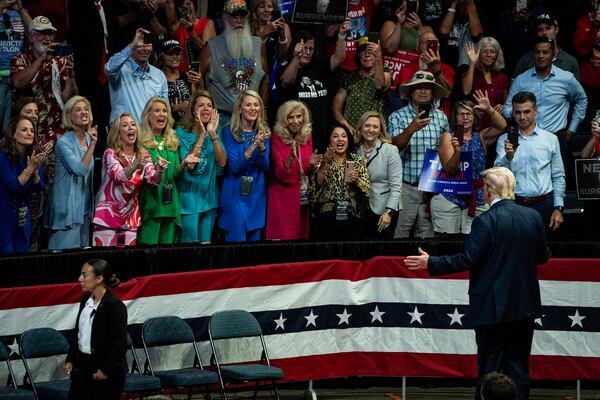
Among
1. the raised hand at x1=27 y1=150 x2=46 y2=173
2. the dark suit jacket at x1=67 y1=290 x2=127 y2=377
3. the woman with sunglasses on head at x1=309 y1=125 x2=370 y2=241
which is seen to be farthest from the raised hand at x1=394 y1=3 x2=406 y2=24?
the dark suit jacket at x1=67 y1=290 x2=127 y2=377

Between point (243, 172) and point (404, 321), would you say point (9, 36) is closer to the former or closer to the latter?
point (243, 172)

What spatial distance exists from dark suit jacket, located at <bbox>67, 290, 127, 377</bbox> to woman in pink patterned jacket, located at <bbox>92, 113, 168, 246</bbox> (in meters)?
2.46

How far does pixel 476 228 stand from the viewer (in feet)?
30.8

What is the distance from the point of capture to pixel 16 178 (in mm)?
11445

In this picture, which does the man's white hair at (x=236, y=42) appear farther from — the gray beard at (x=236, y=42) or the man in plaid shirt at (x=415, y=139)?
the man in plaid shirt at (x=415, y=139)

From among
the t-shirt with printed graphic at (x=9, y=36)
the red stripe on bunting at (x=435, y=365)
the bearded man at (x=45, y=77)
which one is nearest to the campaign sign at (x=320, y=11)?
the bearded man at (x=45, y=77)

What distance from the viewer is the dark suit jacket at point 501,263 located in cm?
931

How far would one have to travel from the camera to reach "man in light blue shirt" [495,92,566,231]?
Answer: 12.7 m

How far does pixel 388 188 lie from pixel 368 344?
1.96 meters

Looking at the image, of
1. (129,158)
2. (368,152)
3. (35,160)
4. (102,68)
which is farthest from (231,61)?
(35,160)

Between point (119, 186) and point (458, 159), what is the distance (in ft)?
11.4

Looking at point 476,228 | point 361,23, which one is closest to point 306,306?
point 476,228

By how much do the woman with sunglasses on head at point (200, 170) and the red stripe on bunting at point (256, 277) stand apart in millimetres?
1287

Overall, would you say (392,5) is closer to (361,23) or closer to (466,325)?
(361,23)
